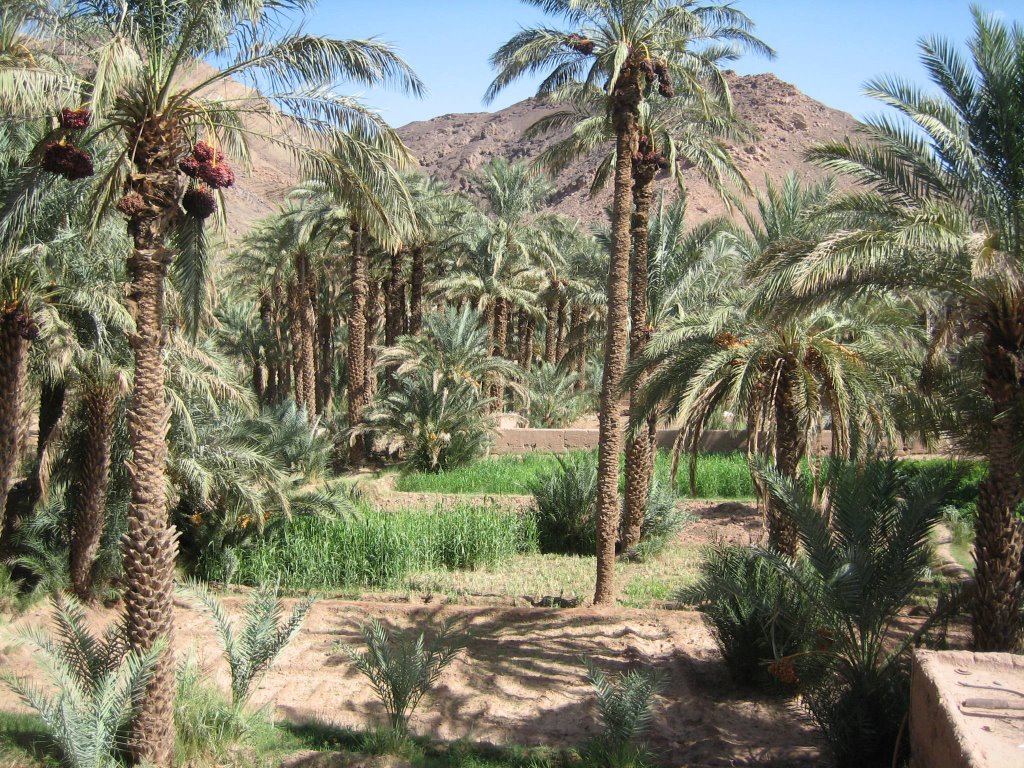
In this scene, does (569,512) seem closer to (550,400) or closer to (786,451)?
(786,451)

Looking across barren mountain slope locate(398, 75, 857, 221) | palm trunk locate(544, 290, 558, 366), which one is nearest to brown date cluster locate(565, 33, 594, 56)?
palm trunk locate(544, 290, 558, 366)

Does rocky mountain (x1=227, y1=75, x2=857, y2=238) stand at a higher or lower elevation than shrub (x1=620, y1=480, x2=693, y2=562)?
higher

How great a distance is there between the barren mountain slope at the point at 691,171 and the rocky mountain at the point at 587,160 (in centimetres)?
10

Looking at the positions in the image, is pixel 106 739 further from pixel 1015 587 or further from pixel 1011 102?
pixel 1011 102

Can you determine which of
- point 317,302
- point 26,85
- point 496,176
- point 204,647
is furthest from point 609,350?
point 317,302

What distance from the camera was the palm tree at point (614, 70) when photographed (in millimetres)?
11773

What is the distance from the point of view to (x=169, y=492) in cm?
1302

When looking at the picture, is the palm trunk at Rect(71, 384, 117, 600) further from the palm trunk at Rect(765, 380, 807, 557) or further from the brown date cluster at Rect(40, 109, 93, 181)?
the palm trunk at Rect(765, 380, 807, 557)

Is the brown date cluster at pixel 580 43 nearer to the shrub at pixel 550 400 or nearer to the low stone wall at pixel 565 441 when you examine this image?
the low stone wall at pixel 565 441

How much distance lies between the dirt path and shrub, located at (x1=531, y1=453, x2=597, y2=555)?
176 inches

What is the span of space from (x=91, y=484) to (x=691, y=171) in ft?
276

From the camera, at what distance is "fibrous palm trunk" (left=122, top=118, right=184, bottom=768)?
7227mm

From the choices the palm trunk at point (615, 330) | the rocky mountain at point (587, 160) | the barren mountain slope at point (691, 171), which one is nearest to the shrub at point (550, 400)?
the palm trunk at point (615, 330)

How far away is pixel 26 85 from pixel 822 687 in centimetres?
879
